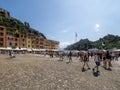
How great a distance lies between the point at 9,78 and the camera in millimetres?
11477

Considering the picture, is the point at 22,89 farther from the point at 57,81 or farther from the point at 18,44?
the point at 18,44

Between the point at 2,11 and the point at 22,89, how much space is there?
105 meters

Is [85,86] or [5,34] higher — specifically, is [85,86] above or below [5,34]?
below

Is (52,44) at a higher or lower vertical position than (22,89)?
higher

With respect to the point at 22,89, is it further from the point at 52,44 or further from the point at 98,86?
the point at 52,44

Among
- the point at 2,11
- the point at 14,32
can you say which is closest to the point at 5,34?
the point at 14,32

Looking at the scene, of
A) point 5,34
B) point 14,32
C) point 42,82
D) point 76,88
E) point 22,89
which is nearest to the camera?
point 22,89

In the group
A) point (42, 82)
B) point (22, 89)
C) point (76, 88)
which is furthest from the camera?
point (42, 82)

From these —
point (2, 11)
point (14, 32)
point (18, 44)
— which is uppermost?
point (2, 11)

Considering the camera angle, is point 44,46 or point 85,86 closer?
point 85,86

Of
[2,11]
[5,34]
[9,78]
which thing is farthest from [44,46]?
[9,78]

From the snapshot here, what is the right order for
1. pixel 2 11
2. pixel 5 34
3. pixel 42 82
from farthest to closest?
pixel 2 11, pixel 5 34, pixel 42 82

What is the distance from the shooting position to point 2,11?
10819 cm

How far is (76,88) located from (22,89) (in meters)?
2.81
